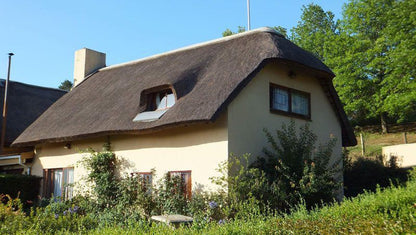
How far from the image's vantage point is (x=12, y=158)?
52.2 feet

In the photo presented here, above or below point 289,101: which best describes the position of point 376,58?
above

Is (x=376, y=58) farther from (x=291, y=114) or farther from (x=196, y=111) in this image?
(x=196, y=111)

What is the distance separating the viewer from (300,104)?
44.2 feet

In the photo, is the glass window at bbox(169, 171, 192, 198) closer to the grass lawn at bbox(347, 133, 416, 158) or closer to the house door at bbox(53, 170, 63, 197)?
the house door at bbox(53, 170, 63, 197)

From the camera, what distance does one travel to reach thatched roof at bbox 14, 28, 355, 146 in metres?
11.2

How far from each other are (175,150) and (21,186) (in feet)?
19.6

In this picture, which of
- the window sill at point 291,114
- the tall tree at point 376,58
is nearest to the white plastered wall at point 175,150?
the window sill at point 291,114

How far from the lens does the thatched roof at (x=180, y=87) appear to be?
36.9 feet

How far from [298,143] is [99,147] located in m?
6.15

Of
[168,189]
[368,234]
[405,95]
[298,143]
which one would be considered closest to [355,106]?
[405,95]

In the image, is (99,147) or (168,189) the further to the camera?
(99,147)

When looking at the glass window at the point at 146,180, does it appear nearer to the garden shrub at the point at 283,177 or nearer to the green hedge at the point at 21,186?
the garden shrub at the point at 283,177

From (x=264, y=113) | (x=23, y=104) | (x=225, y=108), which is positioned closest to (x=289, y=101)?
(x=264, y=113)

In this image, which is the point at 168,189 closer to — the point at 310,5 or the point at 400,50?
the point at 400,50
